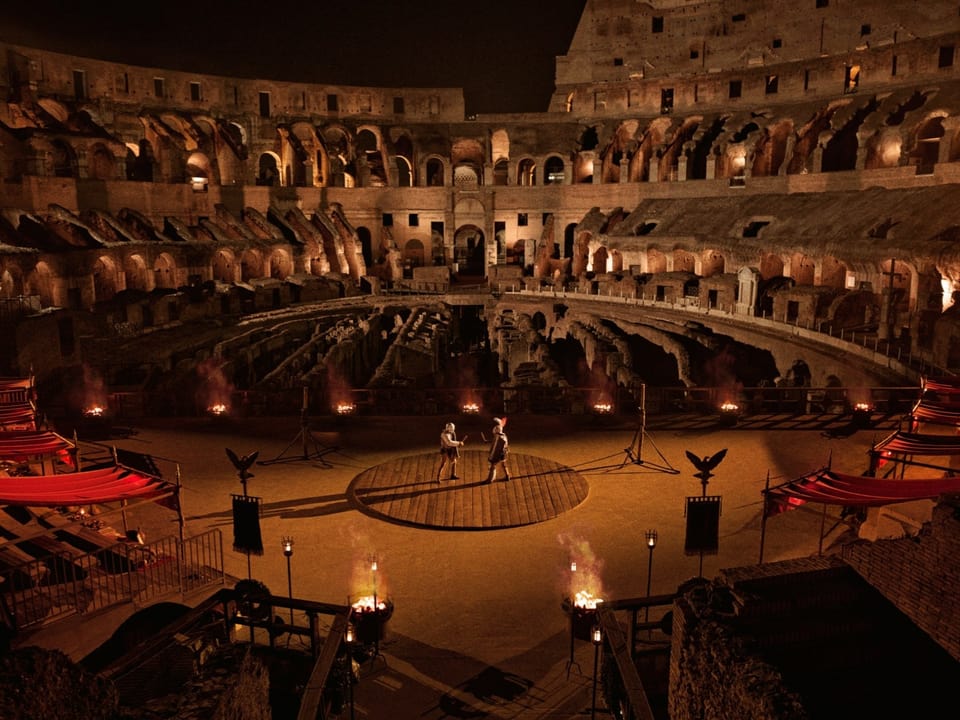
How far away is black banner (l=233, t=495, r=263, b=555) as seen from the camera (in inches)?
363

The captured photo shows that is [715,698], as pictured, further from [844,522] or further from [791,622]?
[844,522]

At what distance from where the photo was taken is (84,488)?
30.0ft

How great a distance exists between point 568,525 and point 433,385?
11.2 metres

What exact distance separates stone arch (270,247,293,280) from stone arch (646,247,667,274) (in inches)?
778

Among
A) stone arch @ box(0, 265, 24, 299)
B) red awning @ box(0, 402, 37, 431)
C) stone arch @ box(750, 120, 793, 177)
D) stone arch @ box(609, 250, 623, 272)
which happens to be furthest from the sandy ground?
stone arch @ box(750, 120, 793, 177)

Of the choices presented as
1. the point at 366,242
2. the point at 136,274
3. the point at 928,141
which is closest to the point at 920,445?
the point at 928,141

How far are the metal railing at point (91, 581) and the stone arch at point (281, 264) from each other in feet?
108

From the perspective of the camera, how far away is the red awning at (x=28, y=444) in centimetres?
1038

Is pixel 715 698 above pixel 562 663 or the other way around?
above

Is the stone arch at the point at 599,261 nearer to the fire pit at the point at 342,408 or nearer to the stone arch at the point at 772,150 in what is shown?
the stone arch at the point at 772,150

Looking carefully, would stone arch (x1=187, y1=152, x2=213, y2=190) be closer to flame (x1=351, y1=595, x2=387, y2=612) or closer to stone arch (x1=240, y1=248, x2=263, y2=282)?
stone arch (x1=240, y1=248, x2=263, y2=282)

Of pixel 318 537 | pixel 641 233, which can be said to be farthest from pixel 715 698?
pixel 641 233

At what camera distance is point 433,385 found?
864 inches

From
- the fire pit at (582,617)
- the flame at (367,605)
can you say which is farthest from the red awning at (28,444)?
the fire pit at (582,617)
